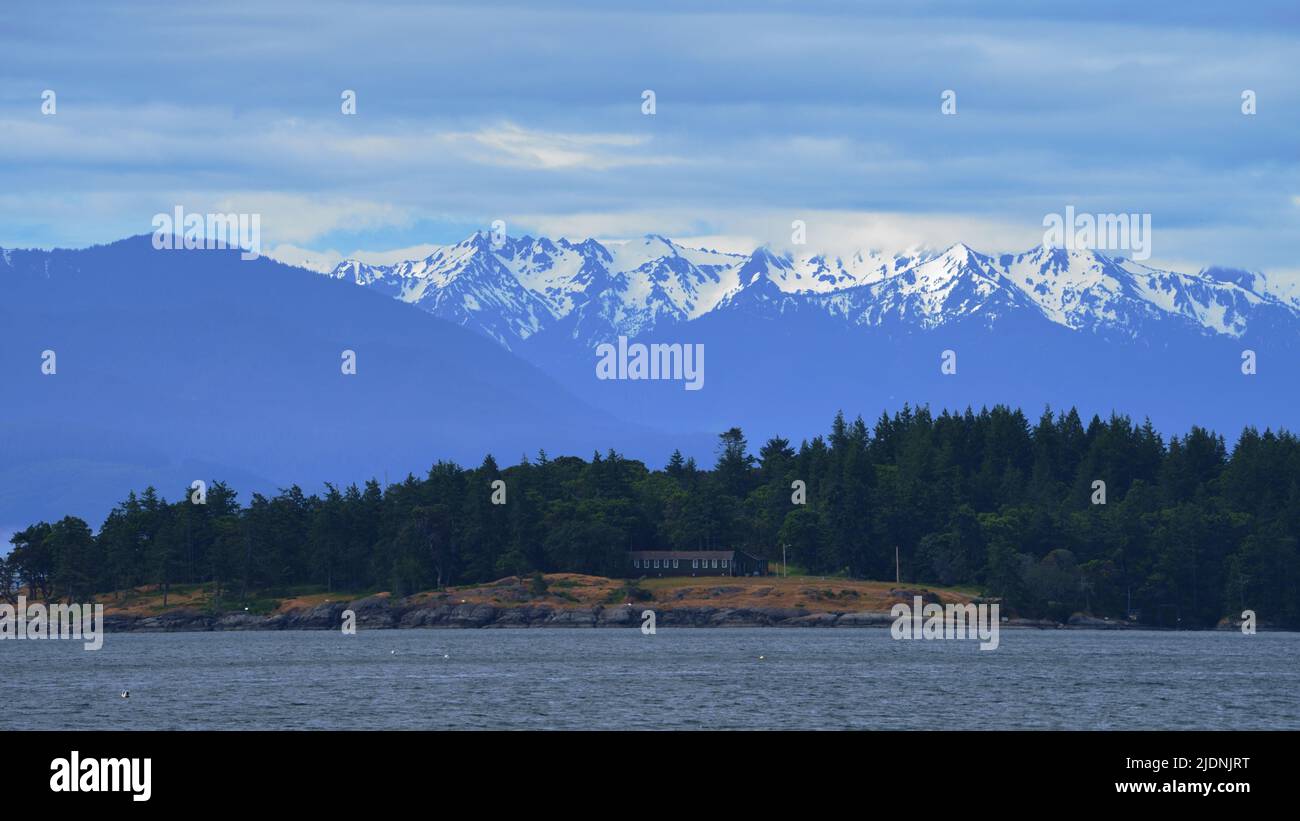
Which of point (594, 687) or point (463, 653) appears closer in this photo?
point (594, 687)

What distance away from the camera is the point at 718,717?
299 ft

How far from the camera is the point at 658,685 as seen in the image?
112062mm

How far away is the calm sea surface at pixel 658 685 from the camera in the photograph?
91.4 m

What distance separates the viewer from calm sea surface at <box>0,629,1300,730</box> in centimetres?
9144
